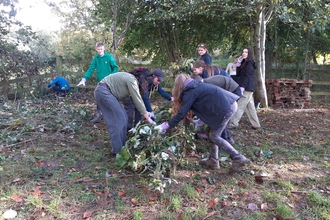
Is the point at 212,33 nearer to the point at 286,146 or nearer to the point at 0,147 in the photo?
the point at 286,146

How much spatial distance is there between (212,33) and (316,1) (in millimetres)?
3793

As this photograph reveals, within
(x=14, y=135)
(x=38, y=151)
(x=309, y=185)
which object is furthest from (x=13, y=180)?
(x=309, y=185)

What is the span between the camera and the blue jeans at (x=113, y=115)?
3.89m

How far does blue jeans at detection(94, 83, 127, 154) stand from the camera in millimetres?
3893

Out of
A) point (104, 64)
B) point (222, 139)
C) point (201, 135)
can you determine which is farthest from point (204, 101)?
point (104, 64)

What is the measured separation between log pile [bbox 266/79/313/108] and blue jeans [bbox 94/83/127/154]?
5.83 metres

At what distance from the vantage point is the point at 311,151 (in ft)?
15.2

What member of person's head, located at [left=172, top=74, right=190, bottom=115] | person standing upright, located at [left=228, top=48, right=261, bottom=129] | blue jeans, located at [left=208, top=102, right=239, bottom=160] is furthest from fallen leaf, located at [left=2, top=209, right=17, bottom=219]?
person standing upright, located at [left=228, top=48, right=261, bottom=129]

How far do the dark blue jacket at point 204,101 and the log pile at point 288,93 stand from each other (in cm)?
545

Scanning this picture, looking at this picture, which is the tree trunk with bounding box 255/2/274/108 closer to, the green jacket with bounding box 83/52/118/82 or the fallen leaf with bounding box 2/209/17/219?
the green jacket with bounding box 83/52/118/82

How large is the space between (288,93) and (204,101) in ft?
19.4

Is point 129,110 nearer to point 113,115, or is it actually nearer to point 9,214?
point 113,115

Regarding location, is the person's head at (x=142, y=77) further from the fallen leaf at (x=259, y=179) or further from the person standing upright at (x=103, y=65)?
the person standing upright at (x=103, y=65)

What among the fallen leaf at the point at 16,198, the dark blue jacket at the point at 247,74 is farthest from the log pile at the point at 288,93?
the fallen leaf at the point at 16,198
